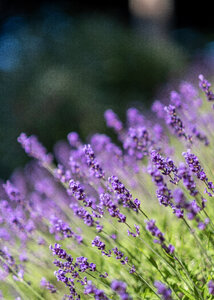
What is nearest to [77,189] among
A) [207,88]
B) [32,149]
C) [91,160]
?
[91,160]

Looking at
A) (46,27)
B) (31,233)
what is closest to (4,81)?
(46,27)

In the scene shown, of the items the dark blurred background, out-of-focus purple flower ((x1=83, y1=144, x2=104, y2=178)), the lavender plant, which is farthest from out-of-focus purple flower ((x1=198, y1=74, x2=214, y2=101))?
the dark blurred background

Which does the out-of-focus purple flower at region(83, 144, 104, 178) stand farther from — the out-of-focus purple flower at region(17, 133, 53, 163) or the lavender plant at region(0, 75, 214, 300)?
the out-of-focus purple flower at region(17, 133, 53, 163)

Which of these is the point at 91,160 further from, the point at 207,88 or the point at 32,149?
the point at 32,149

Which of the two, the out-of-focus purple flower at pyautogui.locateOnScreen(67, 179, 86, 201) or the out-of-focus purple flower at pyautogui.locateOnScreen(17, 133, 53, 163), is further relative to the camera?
the out-of-focus purple flower at pyautogui.locateOnScreen(17, 133, 53, 163)

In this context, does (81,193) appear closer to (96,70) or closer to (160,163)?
(160,163)

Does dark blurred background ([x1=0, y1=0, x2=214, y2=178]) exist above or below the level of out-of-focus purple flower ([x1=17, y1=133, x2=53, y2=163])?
above

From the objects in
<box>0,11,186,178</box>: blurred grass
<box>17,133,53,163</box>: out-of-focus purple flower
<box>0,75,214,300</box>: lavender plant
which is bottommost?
<box>0,75,214,300</box>: lavender plant
